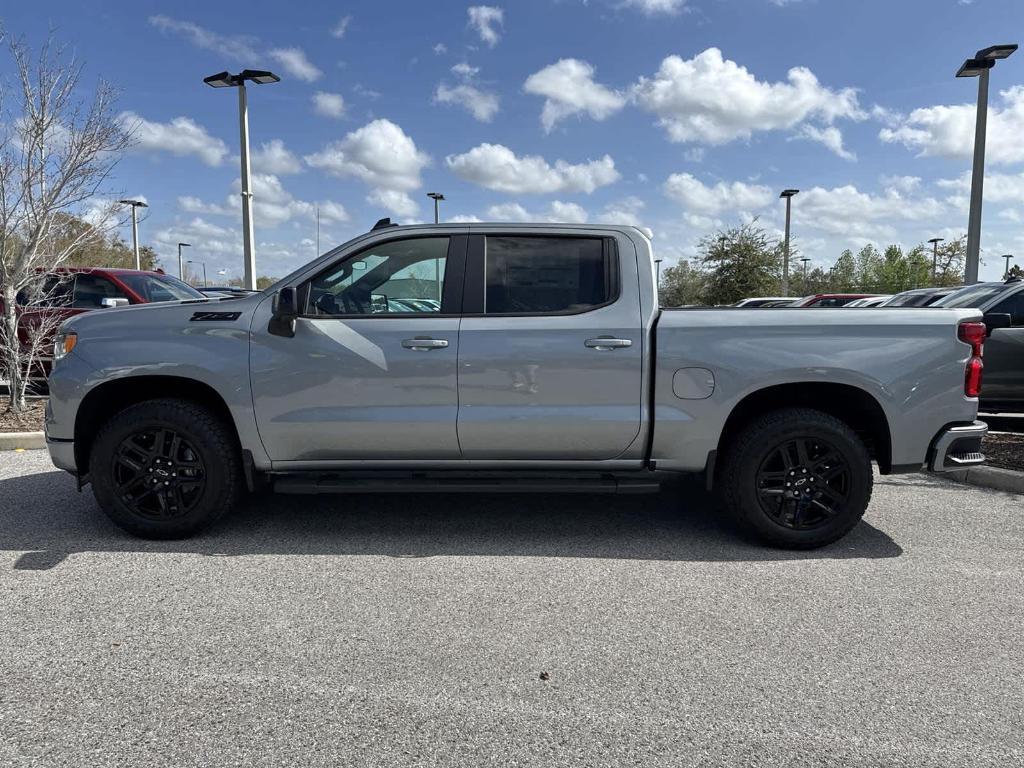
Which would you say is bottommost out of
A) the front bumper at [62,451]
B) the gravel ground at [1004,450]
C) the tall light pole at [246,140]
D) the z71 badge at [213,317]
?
the gravel ground at [1004,450]

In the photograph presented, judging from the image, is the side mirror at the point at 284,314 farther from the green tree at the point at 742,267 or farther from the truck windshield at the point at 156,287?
the green tree at the point at 742,267

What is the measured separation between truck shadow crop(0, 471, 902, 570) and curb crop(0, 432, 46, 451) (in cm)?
179

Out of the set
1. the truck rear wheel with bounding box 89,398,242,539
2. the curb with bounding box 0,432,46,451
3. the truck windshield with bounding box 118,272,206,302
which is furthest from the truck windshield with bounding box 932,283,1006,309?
the curb with bounding box 0,432,46,451

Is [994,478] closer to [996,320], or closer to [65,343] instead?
[996,320]

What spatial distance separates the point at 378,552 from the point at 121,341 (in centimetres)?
201

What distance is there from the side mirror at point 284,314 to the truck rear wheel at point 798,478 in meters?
2.74

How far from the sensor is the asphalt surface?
235cm

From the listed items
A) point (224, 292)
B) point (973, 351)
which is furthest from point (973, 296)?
point (224, 292)

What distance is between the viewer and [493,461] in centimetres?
423

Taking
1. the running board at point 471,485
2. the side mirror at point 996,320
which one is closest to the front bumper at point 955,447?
the running board at point 471,485

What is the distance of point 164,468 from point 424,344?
1778mm

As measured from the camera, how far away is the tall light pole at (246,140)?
13.1 m

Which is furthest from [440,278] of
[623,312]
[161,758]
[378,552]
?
[161,758]

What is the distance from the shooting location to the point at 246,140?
1338 cm
